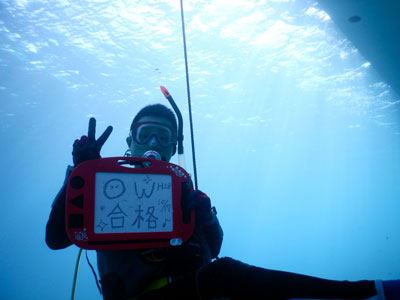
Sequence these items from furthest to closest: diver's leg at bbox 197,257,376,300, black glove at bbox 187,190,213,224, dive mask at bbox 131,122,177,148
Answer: dive mask at bbox 131,122,177,148 → black glove at bbox 187,190,213,224 → diver's leg at bbox 197,257,376,300

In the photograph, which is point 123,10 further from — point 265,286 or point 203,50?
point 265,286

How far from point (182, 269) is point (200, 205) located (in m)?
0.54

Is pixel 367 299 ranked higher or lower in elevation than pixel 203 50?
lower

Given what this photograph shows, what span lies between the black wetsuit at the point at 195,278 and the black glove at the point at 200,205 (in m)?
0.18

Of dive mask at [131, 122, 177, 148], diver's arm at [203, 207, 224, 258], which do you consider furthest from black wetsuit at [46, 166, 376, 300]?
dive mask at [131, 122, 177, 148]

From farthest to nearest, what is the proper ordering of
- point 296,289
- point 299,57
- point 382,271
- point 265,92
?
point 382,271 → point 265,92 → point 299,57 → point 296,289

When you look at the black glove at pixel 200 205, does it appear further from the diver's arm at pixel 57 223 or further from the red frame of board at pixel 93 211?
the diver's arm at pixel 57 223

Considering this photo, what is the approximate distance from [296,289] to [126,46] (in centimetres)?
1598

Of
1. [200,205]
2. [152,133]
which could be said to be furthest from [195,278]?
[152,133]

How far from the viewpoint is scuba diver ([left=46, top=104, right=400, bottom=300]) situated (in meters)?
1.39

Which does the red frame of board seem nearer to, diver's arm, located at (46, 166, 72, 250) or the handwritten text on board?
the handwritten text on board

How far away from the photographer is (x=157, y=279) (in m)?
1.78

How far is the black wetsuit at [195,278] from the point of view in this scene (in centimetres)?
139

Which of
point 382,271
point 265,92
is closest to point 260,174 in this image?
point 382,271
